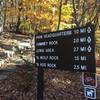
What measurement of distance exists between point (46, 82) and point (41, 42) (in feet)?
12.7

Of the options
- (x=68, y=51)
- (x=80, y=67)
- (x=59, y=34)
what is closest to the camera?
(x=80, y=67)

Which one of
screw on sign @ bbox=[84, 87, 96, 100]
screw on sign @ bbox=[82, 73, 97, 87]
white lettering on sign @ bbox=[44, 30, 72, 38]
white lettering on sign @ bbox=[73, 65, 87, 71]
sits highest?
white lettering on sign @ bbox=[44, 30, 72, 38]

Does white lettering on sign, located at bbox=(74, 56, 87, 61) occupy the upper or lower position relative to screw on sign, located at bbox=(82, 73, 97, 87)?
upper

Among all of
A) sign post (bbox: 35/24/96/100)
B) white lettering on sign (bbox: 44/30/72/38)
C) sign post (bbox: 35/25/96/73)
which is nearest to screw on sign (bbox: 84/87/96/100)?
sign post (bbox: 35/24/96/100)

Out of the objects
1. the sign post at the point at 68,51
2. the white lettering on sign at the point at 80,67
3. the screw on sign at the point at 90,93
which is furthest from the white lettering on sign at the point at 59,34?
the screw on sign at the point at 90,93

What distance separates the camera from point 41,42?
29.3ft

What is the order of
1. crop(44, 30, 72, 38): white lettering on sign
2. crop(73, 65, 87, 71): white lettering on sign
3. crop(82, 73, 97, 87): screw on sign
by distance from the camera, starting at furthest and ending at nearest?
crop(44, 30, 72, 38): white lettering on sign, crop(73, 65, 87, 71): white lettering on sign, crop(82, 73, 97, 87): screw on sign

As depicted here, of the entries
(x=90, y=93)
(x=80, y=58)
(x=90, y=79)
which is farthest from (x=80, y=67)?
(x=90, y=93)

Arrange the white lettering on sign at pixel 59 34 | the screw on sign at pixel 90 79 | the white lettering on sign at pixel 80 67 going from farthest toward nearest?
the white lettering on sign at pixel 59 34 < the white lettering on sign at pixel 80 67 < the screw on sign at pixel 90 79

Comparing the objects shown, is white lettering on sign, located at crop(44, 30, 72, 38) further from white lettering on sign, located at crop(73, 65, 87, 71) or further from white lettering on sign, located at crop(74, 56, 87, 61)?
white lettering on sign, located at crop(73, 65, 87, 71)

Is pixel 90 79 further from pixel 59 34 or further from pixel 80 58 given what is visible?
pixel 59 34

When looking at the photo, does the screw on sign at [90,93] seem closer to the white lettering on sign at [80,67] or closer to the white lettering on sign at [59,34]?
the white lettering on sign at [80,67]

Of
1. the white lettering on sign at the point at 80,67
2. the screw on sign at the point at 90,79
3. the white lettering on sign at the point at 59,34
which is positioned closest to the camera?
the screw on sign at the point at 90,79

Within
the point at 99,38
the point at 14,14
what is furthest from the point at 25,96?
the point at 99,38
